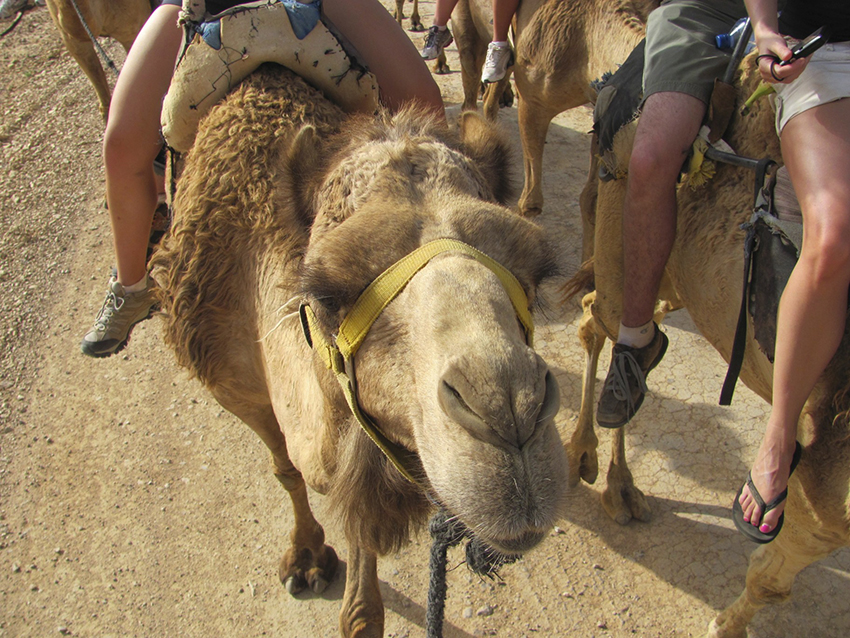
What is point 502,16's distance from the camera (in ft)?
18.0

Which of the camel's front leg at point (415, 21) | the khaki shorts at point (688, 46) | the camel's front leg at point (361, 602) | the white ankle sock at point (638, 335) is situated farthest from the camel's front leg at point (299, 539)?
the camel's front leg at point (415, 21)

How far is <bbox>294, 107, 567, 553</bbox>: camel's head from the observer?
140 cm

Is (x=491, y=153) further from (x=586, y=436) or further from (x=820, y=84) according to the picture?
(x=586, y=436)

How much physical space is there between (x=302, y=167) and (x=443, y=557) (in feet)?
4.49

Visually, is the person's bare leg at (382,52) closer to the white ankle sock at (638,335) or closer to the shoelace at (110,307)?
the white ankle sock at (638,335)

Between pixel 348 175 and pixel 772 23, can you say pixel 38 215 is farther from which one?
pixel 772 23

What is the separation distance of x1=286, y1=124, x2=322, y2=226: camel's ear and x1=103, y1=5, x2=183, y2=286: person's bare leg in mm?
1066

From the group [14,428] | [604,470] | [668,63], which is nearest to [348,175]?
[668,63]

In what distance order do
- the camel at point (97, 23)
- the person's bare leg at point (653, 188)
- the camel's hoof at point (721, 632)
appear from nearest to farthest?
the person's bare leg at point (653, 188), the camel's hoof at point (721, 632), the camel at point (97, 23)

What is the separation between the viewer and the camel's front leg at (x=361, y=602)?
2.82 m

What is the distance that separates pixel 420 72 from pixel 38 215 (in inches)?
196

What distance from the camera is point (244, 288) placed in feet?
8.16

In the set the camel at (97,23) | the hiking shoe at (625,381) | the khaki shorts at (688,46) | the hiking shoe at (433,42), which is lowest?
the hiking shoe at (625,381)

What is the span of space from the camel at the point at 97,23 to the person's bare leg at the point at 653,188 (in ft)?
17.8
